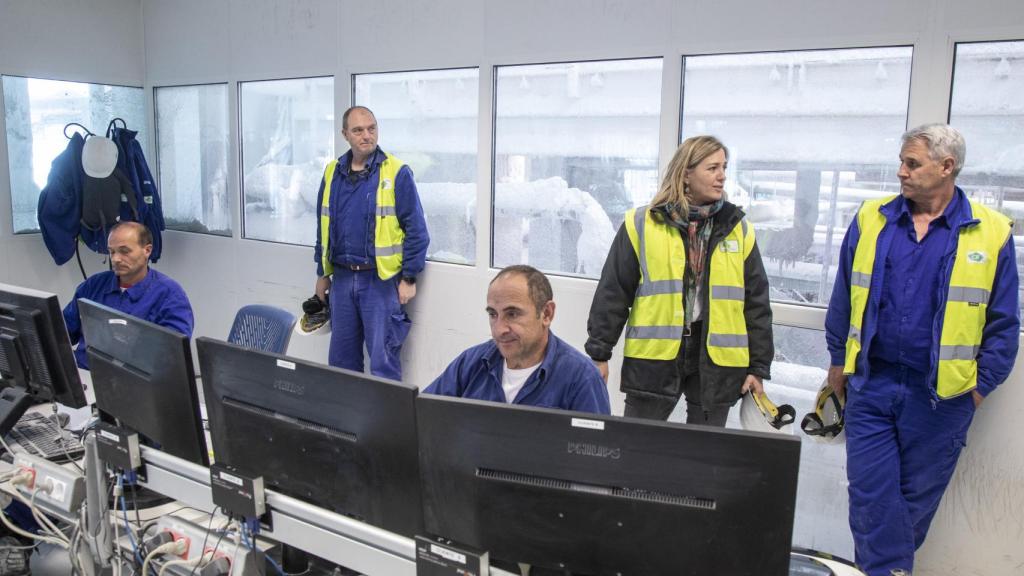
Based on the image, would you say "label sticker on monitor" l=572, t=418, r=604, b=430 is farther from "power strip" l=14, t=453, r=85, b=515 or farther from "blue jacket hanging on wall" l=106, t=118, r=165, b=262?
"blue jacket hanging on wall" l=106, t=118, r=165, b=262

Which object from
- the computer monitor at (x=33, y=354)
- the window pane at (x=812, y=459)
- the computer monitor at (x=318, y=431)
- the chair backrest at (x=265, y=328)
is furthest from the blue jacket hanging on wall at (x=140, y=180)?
the computer monitor at (x=318, y=431)

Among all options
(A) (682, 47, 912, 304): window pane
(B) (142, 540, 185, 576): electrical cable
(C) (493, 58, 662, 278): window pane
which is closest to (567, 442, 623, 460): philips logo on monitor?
(B) (142, 540, 185, 576): electrical cable

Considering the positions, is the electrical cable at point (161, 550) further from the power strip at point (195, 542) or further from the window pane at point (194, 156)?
the window pane at point (194, 156)

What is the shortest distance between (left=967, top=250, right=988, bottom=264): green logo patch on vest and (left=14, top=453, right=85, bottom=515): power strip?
98.8 inches

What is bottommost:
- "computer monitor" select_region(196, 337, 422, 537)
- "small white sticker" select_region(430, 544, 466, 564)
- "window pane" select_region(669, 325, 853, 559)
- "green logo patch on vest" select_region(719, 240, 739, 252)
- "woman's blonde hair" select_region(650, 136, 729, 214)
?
"window pane" select_region(669, 325, 853, 559)

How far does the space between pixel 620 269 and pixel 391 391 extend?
5.48ft

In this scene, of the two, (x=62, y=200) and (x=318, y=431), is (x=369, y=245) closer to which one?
(x=62, y=200)

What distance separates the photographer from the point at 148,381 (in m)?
1.72

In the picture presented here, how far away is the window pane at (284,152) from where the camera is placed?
4762 mm

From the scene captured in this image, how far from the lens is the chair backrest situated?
9.73 feet

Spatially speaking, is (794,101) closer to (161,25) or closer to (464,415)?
(464,415)

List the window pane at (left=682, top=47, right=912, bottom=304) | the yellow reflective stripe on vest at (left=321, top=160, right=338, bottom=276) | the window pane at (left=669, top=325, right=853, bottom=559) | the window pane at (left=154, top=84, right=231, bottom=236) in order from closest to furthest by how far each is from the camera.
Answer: the window pane at (left=682, top=47, right=912, bottom=304)
the window pane at (left=669, top=325, right=853, bottom=559)
the yellow reflective stripe on vest at (left=321, top=160, right=338, bottom=276)
the window pane at (left=154, top=84, right=231, bottom=236)

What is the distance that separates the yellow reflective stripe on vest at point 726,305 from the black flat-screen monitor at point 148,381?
5.63 ft

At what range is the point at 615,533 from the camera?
1.18m
